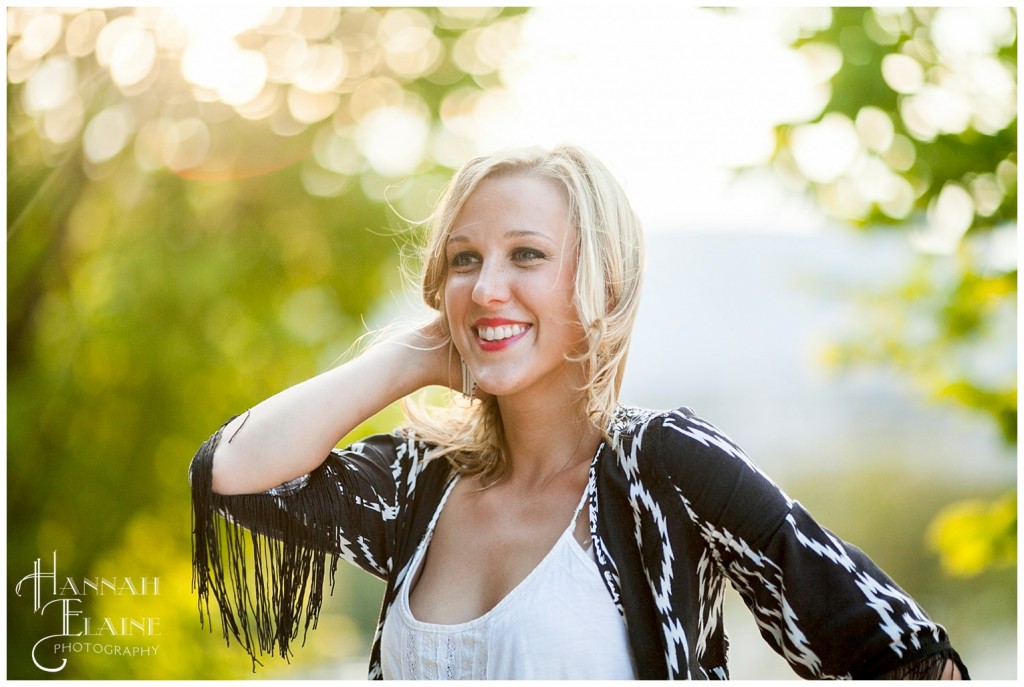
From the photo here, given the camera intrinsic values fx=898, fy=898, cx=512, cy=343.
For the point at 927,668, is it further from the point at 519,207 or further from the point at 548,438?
the point at 519,207

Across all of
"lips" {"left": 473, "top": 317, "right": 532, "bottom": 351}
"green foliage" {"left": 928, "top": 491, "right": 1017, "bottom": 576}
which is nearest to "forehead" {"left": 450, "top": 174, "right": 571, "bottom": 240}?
"lips" {"left": 473, "top": 317, "right": 532, "bottom": 351}

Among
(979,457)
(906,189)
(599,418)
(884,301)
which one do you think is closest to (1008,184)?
(906,189)

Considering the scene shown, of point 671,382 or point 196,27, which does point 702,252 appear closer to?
point 671,382

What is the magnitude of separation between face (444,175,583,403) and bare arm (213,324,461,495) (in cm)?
17

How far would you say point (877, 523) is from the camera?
10.5 ft

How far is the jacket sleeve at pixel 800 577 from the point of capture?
1.24 meters

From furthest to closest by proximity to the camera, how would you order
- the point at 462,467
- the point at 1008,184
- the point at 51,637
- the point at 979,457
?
the point at 979,457 → the point at 51,637 → the point at 1008,184 → the point at 462,467

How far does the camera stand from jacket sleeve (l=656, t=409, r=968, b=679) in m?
1.24

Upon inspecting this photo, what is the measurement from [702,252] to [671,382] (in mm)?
539

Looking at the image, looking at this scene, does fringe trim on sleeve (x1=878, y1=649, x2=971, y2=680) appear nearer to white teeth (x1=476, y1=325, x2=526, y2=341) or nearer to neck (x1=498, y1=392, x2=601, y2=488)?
neck (x1=498, y1=392, x2=601, y2=488)

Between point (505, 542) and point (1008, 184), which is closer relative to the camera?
point (505, 542)

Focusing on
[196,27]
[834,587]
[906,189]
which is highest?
[196,27]

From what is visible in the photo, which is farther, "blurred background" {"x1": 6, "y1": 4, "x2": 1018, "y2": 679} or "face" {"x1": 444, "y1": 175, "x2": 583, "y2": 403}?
"blurred background" {"x1": 6, "y1": 4, "x2": 1018, "y2": 679}

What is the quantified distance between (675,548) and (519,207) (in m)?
0.62
